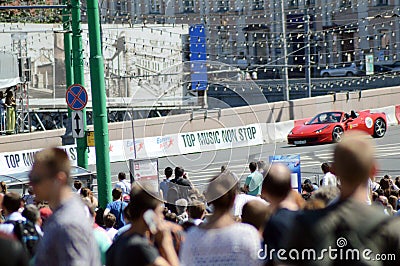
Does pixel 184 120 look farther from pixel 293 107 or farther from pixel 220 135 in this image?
pixel 293 107

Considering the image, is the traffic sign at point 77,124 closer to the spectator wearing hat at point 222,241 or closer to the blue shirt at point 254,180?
the blue shirt at point 254,180

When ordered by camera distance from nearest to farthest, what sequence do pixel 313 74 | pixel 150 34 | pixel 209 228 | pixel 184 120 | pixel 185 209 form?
pixel 209 228 < pixel 185 209 < pixel 184 120 < pixel 150 34 < pixel 313 74

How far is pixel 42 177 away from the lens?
562 cm

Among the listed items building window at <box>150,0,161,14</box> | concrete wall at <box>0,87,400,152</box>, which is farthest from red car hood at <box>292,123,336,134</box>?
building window at <box>150,0,161,14</box>

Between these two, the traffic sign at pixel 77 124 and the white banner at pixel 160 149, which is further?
the white banner at pixel 160 149

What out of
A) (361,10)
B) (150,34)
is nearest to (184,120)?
(150,34)

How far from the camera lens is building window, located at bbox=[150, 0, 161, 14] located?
43375mm

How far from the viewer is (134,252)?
5.59 metres

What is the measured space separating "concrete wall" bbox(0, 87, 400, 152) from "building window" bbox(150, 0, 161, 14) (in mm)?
10132

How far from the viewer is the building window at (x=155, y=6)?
43.4 meters

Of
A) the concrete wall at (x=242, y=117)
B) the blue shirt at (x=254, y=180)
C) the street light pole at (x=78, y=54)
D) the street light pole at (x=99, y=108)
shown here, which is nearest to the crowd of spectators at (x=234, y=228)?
the blue shirt at (x=254, y=180)

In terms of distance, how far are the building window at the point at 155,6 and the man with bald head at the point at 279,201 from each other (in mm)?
37586

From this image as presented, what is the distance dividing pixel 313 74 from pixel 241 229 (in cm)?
5943

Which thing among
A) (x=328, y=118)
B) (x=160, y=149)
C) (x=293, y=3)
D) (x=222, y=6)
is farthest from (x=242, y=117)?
(x=293, y=3)
